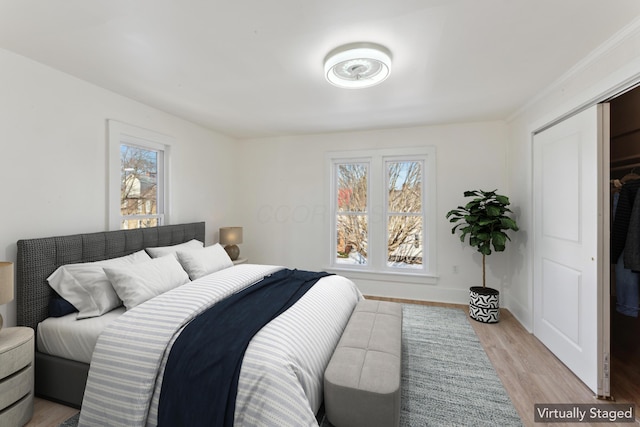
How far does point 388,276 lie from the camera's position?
4.16 meters

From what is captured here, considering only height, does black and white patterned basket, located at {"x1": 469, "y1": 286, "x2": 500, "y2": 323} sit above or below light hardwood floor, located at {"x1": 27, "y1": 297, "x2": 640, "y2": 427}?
above

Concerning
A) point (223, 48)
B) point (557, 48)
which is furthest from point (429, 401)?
point (223, 48)

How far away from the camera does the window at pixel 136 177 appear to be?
109 inches

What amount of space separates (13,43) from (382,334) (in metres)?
3.27

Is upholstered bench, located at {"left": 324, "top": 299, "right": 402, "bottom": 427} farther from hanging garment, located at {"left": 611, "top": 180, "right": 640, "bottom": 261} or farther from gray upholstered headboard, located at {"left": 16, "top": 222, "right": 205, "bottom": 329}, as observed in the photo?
gray upholstered headboard, located at {"left": 16, "top": 222, "right": 205, "bottom": 329}

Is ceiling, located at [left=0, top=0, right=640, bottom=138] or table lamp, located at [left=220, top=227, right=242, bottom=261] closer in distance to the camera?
ceiling, located at [left=0, top=0, right=640, bottom=138]

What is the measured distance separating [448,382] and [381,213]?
95.3 inches

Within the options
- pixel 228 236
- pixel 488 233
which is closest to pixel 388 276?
pixel 488 233

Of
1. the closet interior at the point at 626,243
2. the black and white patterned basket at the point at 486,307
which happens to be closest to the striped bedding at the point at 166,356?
the black and white patterned basket at the point at 486,307

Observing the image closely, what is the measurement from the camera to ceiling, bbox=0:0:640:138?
157 cm

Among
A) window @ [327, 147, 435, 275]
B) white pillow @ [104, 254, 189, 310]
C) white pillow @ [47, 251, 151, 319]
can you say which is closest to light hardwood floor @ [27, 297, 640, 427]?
white pillow @ [47, 251, 151, 319]

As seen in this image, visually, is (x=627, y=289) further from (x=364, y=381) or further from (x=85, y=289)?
(x=85, y=289)

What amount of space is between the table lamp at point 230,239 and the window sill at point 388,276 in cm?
142

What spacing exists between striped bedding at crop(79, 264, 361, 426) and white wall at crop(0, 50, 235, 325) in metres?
1.11
